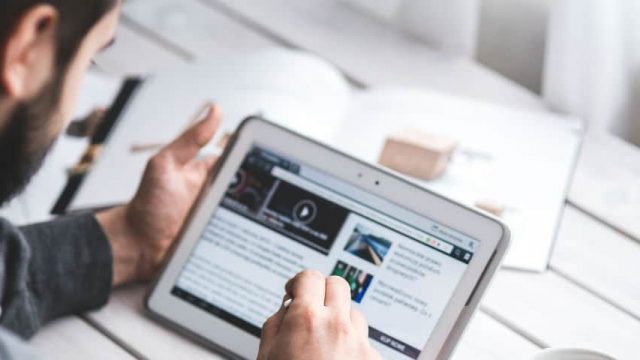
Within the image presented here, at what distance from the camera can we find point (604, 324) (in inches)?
39.8

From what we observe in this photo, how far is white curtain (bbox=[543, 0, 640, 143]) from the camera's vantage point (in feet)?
4.19

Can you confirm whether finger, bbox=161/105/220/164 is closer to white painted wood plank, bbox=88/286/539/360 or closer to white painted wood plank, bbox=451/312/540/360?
white painted wood plank, bbox=88/286/539/360

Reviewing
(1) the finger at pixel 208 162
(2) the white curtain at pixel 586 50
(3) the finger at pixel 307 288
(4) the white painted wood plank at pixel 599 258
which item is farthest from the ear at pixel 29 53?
(2) the white curtain at pixel 586 50

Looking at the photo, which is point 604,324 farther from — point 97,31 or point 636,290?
point 97,31

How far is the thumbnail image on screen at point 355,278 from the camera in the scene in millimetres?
932

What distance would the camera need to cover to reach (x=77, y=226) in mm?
1027

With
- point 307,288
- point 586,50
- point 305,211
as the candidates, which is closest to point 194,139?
point 305,211

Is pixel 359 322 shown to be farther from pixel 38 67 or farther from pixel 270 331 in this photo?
pixel 38 67

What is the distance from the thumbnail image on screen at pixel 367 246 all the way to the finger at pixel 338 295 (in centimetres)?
7

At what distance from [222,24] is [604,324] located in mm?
604

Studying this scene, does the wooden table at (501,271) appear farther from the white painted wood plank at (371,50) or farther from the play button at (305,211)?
the play button at (305,211)

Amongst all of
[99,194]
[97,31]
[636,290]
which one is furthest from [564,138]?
[97,31]

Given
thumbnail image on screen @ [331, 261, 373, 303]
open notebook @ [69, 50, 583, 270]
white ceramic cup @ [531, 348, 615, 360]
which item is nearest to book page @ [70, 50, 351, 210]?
open notebook @ [69, 50, 583, 270]

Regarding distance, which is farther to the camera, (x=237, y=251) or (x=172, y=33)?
(x=172, y=33)
